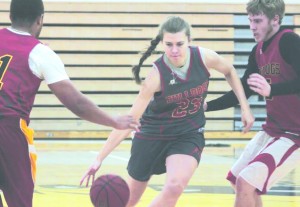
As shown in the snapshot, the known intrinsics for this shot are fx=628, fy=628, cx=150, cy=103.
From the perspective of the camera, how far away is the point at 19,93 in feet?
11.0

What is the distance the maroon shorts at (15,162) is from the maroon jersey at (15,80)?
6cm

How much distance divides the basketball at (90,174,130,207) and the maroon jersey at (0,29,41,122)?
700 millimetres

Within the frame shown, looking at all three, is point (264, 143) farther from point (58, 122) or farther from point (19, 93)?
point (58, 122)

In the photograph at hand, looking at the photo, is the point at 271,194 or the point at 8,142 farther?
the point at 271,194

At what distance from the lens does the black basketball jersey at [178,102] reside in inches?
179

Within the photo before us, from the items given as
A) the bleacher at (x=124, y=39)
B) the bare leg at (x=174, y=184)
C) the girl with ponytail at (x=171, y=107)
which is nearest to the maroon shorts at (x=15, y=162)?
the girl with ponytail at (x=171, y=107)

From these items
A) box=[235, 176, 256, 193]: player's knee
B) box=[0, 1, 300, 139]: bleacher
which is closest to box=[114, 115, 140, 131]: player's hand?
box=[235, 176, 256, 193]: player's knee

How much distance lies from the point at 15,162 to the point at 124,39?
18156 millimetres

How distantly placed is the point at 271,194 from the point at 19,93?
15.5ft

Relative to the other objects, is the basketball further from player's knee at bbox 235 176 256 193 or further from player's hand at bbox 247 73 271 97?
player's hand at bbox 247 73 271 97

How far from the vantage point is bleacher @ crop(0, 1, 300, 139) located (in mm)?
21062

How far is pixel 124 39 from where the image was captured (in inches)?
840

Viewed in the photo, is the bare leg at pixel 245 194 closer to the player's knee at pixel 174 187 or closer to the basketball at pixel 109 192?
the player's knee at pixel 174 187

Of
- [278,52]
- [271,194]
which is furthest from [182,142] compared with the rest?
[271,194]
